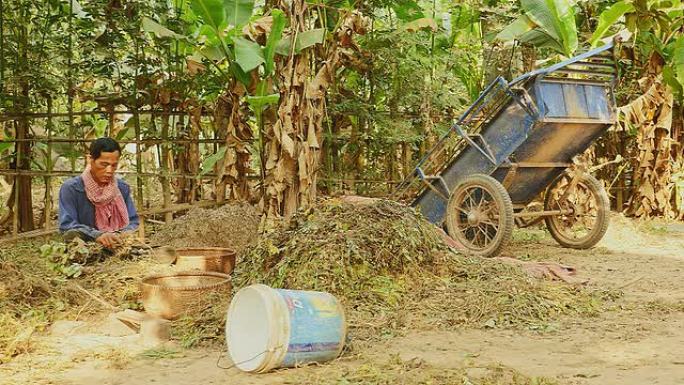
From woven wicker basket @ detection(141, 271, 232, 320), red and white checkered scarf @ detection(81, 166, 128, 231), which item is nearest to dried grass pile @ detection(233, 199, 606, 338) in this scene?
woven wicker basket @ detection(141, 271, 232, 320)

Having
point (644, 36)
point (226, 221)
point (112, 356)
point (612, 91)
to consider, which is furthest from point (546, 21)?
point (112, 356)

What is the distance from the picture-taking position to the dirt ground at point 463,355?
3756mm

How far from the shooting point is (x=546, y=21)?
877 centimetres

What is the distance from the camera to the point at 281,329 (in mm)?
3672

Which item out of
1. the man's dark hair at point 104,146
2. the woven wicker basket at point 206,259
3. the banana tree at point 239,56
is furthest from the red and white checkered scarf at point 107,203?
the banana tree at point 239,56

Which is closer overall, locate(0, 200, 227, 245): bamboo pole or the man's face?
the man's face

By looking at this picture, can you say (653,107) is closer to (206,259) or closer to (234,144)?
(234,144)

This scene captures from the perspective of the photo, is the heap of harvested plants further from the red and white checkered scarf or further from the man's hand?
the red and white checkered scarf

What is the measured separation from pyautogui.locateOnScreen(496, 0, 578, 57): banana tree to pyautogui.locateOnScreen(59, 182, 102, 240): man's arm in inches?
214

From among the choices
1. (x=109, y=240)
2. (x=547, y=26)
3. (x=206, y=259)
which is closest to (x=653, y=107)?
(x=547, y=26)

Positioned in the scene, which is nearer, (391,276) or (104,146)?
(391,276)

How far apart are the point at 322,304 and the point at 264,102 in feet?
13.8

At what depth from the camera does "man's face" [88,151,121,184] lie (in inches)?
235

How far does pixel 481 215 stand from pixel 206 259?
308 centimetres
